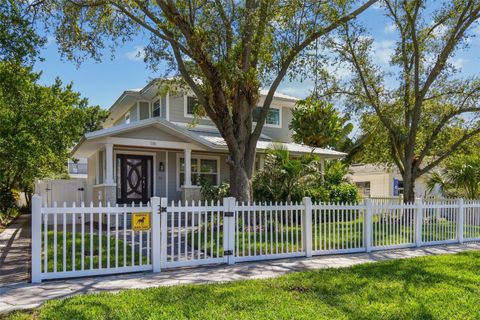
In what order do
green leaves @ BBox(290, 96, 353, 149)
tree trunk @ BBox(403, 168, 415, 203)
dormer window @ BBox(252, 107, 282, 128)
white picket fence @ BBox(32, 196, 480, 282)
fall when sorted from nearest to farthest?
white picket fence @ BBox(32, 196, 480, 282) → tree trunk @ BBox(403, 168, 415, 203) → dormer window @ BBox(252, 107, 282, 128) → green leaves @ BBox(290, 96, 353, 149)

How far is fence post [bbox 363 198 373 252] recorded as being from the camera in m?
9.82

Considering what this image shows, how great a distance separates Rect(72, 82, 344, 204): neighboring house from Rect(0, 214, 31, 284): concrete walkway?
10.1ft

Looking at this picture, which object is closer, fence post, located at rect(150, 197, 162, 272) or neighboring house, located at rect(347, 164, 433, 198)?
fence post, located at rect(150, 197, 162, 272)

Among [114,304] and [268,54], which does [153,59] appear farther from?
[114,304]

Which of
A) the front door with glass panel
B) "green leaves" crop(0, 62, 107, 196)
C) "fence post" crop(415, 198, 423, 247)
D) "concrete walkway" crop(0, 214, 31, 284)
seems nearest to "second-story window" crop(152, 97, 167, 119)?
the front door with glass panel

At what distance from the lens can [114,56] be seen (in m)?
13.3

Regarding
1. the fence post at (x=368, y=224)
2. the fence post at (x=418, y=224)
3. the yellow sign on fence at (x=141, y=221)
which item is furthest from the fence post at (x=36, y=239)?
the fence post at (x=418, y=224)

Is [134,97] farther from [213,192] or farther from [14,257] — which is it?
[14,257]

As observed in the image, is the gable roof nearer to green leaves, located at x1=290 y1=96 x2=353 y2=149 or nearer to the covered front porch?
the covered front porch

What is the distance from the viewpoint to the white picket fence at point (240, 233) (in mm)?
6980

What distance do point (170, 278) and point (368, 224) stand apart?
16.6 ft

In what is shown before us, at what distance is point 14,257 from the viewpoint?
29.8ft

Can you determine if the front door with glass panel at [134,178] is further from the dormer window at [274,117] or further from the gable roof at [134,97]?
the dormer window at [274,117]

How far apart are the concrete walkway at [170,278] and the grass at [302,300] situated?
1.38 feet
